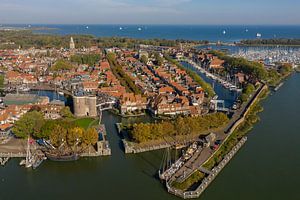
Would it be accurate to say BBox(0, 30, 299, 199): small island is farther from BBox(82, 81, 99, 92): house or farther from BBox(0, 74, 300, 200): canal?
BBox(0, 74, 300, 200): canal

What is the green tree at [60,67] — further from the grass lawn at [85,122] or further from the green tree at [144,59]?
the grass lawn at [85,122]

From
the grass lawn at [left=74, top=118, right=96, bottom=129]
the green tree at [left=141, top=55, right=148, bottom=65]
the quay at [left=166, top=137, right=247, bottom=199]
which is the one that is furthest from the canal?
the green tree at [left=141, top=55, right=148, bottom=65]

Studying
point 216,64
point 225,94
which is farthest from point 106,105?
point 216,64

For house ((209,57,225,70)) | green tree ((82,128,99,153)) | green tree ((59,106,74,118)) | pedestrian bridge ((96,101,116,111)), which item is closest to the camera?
green tree ((82,128,99,153))

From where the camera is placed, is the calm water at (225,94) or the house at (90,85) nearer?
the calm water at (225,94)

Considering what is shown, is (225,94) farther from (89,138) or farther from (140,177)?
(140,177)

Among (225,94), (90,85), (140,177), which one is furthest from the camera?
(90,85)

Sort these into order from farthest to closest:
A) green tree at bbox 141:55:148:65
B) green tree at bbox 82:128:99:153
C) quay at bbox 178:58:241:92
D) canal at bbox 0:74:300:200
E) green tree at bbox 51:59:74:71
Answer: green tree at bbox 141:55:148:65, green tree at bbox 51:59:74:71, quay at bbox 178:58:241:92, green tree at bbox 82:128:99:153, canal at bbox 0:74:300:200

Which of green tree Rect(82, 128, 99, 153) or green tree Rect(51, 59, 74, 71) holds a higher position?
green tree Rect(51, 59, 74, 71)

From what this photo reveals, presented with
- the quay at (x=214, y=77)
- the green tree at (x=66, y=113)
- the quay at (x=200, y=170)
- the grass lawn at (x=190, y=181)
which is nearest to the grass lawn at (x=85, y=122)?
the green tree at (x=66, y=113)
